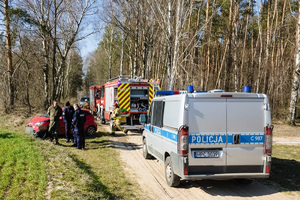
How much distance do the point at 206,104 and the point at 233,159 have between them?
129 cm

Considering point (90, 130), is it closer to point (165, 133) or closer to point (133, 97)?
point (133, 97)

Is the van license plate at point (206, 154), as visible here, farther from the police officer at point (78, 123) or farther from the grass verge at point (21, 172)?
the police officer at point (78, 123)

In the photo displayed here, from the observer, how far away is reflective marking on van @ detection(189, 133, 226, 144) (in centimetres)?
574

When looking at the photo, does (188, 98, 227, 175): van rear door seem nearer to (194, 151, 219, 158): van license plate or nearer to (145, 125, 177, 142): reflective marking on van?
(194, 151, 219, 158): van license plate

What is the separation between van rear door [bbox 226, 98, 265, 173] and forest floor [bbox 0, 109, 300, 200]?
30.1 inches

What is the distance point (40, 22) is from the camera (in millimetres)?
18625

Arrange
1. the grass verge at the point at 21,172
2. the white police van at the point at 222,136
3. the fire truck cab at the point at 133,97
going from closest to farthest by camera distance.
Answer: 1. the grass verge at the point at 21,172
2. the white police van at the point at 222,136
3. the fire truck cab at the point at 133,97

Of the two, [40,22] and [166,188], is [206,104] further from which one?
[40,22]

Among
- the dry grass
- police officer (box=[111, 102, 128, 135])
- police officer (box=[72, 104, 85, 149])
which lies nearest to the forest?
the dry grass

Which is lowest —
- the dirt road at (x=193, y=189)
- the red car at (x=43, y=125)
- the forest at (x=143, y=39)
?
the dirt road at (x=193, y=189)

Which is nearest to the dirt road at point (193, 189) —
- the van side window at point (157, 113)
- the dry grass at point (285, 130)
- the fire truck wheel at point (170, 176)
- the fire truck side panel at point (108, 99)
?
the fire truck wheel at point (170, 176)

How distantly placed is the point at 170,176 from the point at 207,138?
148 cm

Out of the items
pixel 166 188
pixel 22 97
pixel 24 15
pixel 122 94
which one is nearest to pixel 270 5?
pixel 122 94

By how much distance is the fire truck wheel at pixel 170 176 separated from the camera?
6.36 metres
